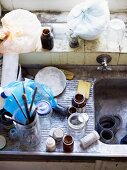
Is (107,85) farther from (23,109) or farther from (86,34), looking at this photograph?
(23,109)

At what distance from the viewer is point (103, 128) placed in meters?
1.56

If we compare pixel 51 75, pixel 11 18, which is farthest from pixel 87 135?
pixel 11 18

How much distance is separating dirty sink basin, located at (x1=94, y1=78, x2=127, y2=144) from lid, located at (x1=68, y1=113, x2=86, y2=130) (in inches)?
9.3

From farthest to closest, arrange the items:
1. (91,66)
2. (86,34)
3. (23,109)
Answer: (91,66), (86,34), (23,109)

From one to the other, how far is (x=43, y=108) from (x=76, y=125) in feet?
0.58

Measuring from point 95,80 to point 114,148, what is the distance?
1.27 ft

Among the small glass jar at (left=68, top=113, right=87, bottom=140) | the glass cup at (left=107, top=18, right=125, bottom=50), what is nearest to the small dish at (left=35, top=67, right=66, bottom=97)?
the small glass jar at (left=68, top=113, right=87, bottom=140)

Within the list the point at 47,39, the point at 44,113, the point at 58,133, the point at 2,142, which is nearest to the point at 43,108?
the point at 44,113

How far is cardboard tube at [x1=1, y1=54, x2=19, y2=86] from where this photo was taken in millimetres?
1475

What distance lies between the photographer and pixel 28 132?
52.3 inches

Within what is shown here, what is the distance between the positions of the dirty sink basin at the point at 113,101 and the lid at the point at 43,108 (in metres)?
0.33

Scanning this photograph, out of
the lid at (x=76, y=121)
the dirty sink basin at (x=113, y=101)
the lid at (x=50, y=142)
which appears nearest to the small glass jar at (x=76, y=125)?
the lid at (x=76, y=121)

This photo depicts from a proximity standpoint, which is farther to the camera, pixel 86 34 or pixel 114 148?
pixel 86 34

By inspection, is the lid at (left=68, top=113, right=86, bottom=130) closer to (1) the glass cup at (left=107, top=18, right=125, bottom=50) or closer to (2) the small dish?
(2) the small dish
